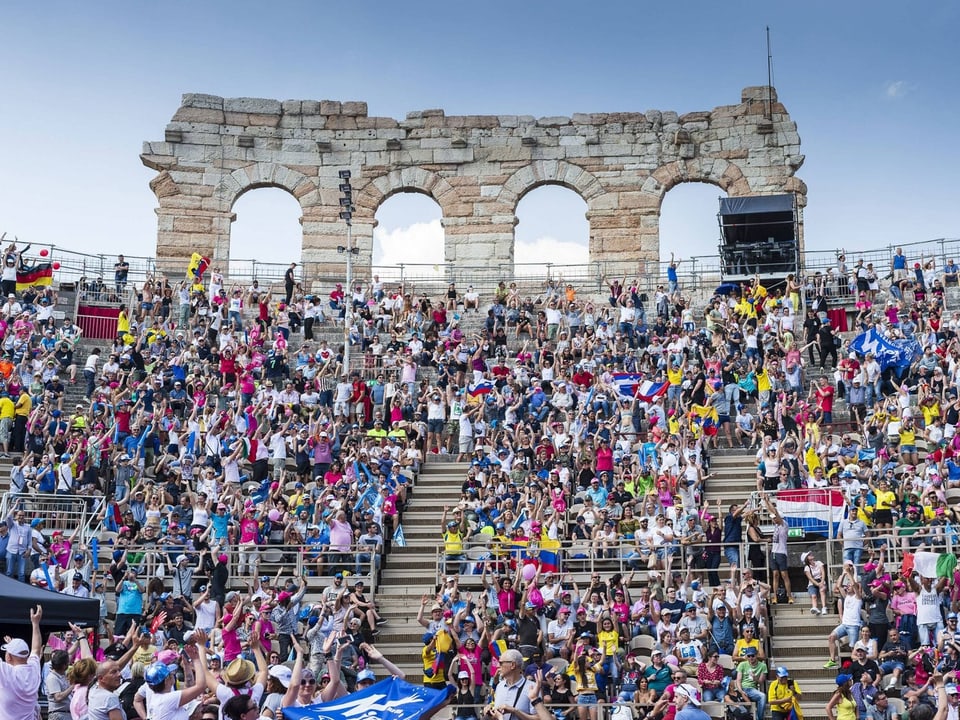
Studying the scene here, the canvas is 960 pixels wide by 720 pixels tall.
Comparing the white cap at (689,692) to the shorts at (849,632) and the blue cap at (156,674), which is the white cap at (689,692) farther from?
the blue cap at (156,674)

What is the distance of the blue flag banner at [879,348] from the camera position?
25.8 metres

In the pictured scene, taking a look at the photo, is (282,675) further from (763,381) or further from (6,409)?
(763,381)

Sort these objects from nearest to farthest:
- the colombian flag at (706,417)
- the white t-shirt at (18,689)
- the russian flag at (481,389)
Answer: the white t-shirt at (18,689) → the colombian flag at (706,417) → the russian flag at (481,389)

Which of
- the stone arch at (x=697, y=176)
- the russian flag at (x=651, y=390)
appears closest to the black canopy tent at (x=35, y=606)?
the russian flag at (x=651, y=390)

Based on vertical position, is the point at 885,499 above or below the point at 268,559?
above

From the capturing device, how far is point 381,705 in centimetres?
1056

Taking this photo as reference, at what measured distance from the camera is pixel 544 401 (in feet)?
85.9

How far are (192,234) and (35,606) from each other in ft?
89.2

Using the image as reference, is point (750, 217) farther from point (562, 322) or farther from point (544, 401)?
point (544, 401)

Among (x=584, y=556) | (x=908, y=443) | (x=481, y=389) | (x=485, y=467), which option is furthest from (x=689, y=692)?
(x=481, y=389)

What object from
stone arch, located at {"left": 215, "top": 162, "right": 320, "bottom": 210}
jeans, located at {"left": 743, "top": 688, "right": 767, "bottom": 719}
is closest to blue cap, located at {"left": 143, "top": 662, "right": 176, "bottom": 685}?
jeans, located at {"left": 743, "top": 688, "right": 767, "bottom": 719}

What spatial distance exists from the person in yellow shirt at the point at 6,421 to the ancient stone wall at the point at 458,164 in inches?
483

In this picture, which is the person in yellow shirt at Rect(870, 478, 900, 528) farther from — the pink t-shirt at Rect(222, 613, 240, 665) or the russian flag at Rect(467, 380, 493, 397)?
the pink t-shirt at Rect(222, 613, 240, 665)

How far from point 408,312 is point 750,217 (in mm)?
9654
